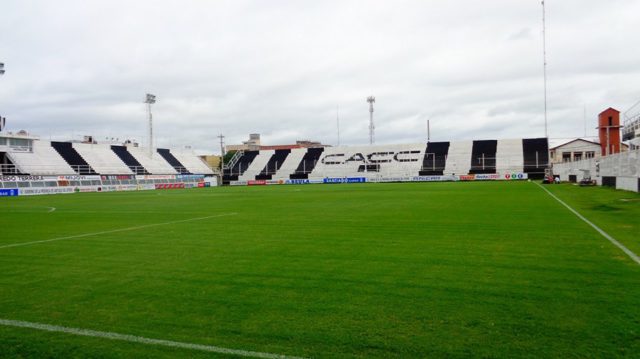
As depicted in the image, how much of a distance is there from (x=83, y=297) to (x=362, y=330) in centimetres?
382

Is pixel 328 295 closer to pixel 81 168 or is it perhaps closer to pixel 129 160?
pixel 81 168

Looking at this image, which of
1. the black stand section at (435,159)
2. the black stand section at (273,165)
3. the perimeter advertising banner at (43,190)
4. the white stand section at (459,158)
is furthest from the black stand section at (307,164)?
the perimeter advertising banner at (43,190)

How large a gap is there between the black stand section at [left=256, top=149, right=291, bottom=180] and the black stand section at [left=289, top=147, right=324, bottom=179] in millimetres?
4253

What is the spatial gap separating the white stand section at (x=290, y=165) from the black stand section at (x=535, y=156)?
39.8 meters

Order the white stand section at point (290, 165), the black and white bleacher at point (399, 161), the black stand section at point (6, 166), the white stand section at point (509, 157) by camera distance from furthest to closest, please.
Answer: the white stand section at point (290, 165) → the black and white bleacher at point (399, 161) → the white stand section at point (509, 157) → the black stand section at point (6, 166)

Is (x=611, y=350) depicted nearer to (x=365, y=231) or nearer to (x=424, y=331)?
(x=424, y=331)

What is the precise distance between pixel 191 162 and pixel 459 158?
4962cm

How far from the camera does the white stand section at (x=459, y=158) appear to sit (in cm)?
7325

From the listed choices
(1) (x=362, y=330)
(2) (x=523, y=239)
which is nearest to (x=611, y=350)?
(1) (x=362, y=330)

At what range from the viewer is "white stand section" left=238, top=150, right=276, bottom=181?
85.2 metres

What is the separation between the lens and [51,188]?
47250 millimetres

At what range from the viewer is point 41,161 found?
60531 mm

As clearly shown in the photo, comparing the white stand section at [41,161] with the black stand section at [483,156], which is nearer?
the white stand section at [41,161]

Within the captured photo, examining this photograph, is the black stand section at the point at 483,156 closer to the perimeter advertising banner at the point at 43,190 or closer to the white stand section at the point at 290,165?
the white stand section at the point at 290,165
